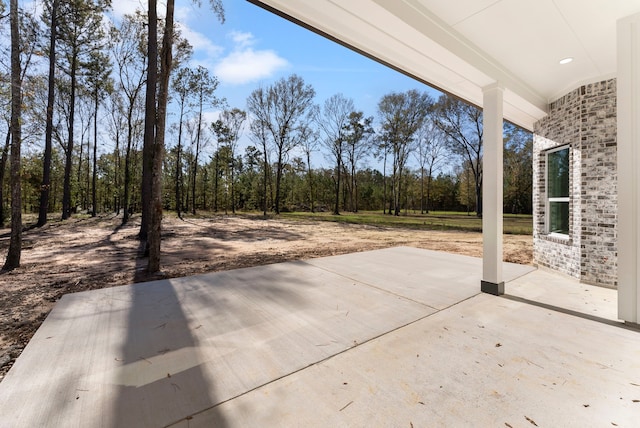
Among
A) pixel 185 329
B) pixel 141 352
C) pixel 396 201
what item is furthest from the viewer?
pixel 396 201

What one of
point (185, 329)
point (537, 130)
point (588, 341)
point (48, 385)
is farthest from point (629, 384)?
point (537, 130)

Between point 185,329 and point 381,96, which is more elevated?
point 381,96

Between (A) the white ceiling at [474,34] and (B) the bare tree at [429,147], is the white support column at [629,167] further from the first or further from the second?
(B) the bare tree at [429,147]

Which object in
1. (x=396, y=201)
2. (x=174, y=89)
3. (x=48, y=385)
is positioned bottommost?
(x=48, y=385)

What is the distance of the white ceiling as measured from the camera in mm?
2197

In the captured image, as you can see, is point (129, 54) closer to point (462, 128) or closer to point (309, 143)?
point (309, 143)

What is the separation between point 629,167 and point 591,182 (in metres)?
1.50

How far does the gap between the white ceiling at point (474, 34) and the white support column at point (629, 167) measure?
0.29 meters

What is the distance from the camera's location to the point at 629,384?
162 cm

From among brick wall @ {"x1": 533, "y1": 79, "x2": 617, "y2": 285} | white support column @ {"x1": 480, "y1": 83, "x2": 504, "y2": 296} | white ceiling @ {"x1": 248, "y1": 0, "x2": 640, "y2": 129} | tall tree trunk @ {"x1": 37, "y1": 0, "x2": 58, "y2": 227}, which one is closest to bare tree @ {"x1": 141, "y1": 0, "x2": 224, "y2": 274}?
white ceiling @ {"x1": 248, "y1": 0, "x2": 640, "y2": 129}

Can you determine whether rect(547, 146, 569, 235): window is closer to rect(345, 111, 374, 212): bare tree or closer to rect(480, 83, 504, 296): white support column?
rect(480, 83, 504, 296): white support column

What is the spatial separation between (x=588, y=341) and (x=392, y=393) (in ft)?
6.11

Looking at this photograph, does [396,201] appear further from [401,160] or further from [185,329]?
[185,329]

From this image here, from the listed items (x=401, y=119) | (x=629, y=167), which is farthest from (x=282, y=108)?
(x=629, y=167)
